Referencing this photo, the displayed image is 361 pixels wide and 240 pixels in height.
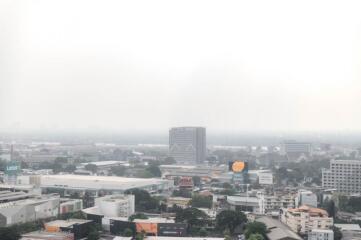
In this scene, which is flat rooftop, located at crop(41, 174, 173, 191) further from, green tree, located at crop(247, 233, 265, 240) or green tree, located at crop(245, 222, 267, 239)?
green tree, located at crop(247, 233, 265, 240)

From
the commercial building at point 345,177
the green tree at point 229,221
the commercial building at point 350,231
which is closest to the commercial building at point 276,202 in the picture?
the commercial building at point 350,231

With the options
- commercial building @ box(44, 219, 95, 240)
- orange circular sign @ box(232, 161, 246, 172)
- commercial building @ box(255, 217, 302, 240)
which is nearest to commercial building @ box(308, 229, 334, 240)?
commercial building @ box(255, 217, 302, 240)

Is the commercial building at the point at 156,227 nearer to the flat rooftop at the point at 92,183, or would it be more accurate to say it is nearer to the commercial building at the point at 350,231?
the commercial building at the point at 350,231

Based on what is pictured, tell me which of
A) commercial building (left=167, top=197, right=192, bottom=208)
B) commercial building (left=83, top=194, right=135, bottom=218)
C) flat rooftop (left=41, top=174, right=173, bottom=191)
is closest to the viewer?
commercial building (left=83, top=194, right=135, bottom=218)

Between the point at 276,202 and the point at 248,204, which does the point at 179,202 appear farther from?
the point at 276,202

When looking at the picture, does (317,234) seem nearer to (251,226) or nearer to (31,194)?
(251,226)

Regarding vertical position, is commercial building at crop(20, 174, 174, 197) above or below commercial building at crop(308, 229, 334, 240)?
above
